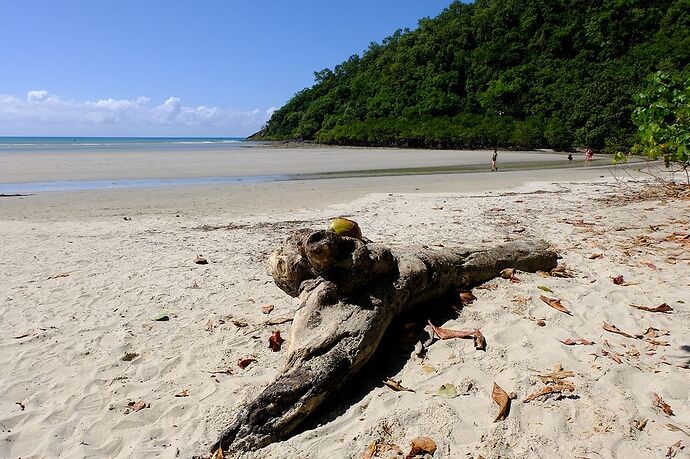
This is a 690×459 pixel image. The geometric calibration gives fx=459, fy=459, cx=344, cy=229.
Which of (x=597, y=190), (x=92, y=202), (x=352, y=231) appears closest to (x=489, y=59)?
(x=597, y=190)

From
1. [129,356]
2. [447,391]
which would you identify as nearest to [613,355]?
[447,391]

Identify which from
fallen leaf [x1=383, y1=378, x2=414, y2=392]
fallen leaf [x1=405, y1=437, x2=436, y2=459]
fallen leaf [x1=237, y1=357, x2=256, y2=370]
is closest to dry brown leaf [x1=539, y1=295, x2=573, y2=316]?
fallen leaf [x1=383, y1=378, x2=414, y2=392]

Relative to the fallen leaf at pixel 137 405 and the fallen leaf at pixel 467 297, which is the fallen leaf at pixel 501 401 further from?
the fallen leaf at pixel 137 405

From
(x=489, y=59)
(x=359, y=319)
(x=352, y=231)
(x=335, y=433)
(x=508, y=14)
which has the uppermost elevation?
(x=508, y=14)

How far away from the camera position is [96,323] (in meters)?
4.73

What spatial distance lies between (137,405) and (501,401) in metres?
2.58

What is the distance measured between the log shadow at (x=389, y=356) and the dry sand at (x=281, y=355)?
0.10 feet

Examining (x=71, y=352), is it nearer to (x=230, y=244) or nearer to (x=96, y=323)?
(x=96, y=323)

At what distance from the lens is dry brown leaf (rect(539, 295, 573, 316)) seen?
4271mm

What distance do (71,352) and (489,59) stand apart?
86.2m

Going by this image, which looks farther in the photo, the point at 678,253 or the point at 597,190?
the point at 597,190

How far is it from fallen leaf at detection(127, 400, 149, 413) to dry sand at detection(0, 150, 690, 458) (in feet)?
0.18

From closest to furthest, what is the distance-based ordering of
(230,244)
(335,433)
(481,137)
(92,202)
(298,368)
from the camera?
(335,433) < (298,368) < (230,244) < (92,202) < (481,137)

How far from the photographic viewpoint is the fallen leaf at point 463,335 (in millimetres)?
3740
